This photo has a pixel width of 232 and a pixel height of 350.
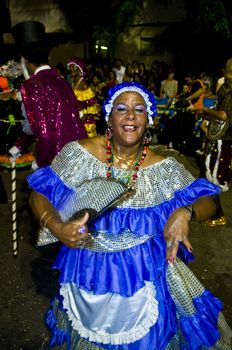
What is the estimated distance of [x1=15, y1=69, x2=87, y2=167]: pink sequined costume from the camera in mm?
3520

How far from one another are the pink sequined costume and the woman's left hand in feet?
6.71

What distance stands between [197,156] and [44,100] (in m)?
5.21

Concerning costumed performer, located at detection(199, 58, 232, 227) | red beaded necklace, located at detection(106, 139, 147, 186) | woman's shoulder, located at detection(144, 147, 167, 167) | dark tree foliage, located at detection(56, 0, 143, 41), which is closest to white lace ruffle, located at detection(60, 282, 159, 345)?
red beaded necklace, located at detection(106, 139, 147, 186)

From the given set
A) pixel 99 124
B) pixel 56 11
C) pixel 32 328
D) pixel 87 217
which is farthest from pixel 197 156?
pixel 56 11

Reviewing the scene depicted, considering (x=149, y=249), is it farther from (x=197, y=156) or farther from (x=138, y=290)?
(x=197, y=156)

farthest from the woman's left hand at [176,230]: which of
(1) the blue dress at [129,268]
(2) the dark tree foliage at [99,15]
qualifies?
(2) the dark tree foliage at [99,15]

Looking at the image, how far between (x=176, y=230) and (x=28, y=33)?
2.77 metres

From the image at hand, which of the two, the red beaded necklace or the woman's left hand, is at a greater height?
the red beaded necklace

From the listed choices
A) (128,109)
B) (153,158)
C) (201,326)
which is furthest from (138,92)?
(201,326)

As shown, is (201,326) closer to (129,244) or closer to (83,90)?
(129,244)

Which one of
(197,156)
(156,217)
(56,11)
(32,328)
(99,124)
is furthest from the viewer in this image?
(56,11)

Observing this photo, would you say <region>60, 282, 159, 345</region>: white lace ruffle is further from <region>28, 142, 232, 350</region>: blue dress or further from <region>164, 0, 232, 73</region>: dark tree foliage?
<region>164, 0, 232, 73</region>: dark tree foliage

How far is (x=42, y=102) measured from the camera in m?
3.54

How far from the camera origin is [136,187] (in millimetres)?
2125
